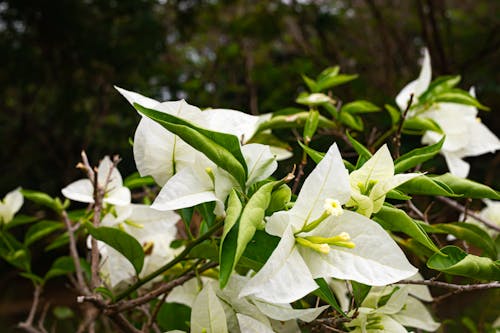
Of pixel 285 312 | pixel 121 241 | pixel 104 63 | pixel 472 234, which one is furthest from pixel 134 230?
pixel 104 63

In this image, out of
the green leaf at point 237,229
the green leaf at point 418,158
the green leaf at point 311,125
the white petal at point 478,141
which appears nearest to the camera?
the green leaf at point 237,229

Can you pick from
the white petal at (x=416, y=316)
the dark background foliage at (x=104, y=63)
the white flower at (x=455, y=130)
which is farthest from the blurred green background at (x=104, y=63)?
the white petal at (x=416, y=316)

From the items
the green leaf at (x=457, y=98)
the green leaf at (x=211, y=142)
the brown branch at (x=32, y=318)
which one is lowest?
the brown branch at (x=32, y=318)

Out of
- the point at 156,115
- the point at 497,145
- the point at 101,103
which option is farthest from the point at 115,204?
the point at 101,103

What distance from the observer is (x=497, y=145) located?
657 mm

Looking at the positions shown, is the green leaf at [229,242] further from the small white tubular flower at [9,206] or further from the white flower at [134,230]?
the small white tubular flower at [9,206]

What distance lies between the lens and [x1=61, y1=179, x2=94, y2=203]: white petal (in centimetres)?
58

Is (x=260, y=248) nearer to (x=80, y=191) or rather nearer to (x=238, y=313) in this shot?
(x=238, y=313)

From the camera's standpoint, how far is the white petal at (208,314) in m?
0.40

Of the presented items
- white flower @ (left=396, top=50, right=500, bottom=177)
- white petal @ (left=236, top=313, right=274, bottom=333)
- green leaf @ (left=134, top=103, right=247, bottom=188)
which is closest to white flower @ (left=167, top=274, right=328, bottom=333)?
white petal @ (left=236, top=313, right=274, bottom=333)

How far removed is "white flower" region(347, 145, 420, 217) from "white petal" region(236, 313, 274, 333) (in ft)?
0.37

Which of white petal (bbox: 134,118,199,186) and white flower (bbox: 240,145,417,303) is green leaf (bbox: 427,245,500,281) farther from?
white petal (bbox: 134,118,199,186)

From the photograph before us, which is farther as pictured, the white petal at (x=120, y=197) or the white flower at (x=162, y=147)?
the white petal at (x=120, y=197)

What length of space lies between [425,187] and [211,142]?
154 millimetres
